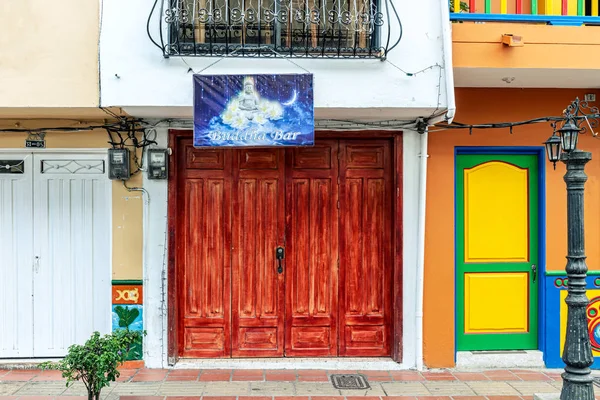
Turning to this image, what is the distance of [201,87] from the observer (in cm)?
538

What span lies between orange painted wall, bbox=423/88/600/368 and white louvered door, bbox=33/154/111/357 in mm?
4052

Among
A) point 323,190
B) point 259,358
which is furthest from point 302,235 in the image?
point 259,358

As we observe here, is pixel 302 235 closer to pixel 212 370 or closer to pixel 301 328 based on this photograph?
pixel 301 328

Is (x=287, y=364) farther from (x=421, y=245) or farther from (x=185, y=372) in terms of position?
(x=421, y=245)

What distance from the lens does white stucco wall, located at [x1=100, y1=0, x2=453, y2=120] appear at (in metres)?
5.41

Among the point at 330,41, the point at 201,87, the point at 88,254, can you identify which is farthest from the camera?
the point at 88,254

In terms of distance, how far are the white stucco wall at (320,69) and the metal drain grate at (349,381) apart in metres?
3.12

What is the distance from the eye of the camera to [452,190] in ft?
20.6

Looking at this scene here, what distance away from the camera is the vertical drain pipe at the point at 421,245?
617 cm

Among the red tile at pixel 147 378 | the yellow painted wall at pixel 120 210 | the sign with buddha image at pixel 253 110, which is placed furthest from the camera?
the yellow painted wall at pixel 120 210

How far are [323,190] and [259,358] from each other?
89.7 inches

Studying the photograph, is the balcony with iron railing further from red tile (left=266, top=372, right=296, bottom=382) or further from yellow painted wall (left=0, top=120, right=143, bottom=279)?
red tile (left=266, top=372, right=296, bottom=382)

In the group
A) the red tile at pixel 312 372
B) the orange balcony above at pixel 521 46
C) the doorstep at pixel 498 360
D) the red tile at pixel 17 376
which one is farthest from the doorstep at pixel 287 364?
the orange balcony above at pixel 521 46

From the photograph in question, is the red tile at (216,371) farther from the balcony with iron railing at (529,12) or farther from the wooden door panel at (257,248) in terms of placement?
the balcony with iron railing at (529,12)
